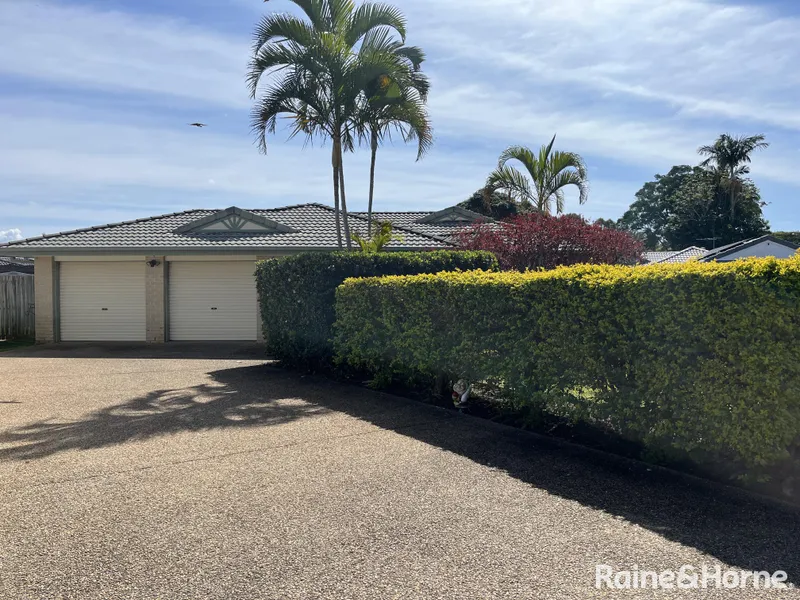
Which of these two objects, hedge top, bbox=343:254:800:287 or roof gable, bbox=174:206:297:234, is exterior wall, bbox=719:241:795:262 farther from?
hedge top, bbox=343:254:800:287

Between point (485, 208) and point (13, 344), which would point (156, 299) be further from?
point (485, 208)

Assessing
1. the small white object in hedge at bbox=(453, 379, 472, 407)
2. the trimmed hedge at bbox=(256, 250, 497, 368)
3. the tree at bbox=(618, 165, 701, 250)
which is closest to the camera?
the small white object in hedge at bbox=(453, 379, 472, 407)

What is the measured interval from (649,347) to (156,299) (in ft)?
49.5

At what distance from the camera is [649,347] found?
18.3 ft

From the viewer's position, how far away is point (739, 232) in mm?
46875

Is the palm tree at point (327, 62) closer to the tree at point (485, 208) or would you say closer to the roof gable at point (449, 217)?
the roof gable at point (449, 217)

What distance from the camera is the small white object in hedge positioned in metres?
8.05

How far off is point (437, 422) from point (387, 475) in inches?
80.7

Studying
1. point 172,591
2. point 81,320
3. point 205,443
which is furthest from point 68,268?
point 172,591

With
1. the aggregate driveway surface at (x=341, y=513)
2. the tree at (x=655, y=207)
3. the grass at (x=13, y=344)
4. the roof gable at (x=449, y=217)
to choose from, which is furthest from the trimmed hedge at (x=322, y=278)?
the tree at (x=655, y=207)

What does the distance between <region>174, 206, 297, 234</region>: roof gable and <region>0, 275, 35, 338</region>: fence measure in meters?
5.38

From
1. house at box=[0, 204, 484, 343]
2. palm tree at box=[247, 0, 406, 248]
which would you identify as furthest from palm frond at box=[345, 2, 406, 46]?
house at box=[0, 204, 484, 343]

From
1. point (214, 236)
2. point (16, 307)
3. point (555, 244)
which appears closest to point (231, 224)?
point (214, 236)

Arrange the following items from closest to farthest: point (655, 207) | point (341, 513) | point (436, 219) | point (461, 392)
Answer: point (341, 513), point (461, 392), point (436, 219), point (655, 207)
